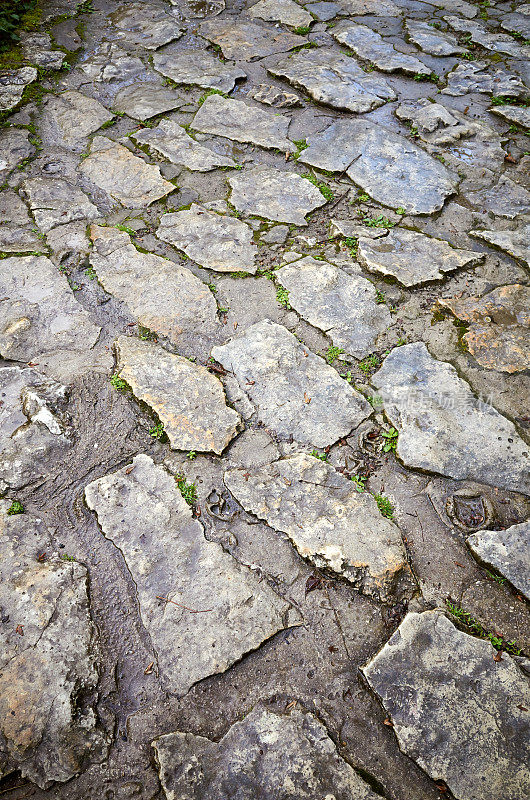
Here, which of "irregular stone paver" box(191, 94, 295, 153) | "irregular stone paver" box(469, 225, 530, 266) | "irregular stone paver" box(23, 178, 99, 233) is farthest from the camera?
"irregular stone paver" box(191, 94, 295, 153)

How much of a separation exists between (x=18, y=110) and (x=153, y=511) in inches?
154

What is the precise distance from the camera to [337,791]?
1433mm

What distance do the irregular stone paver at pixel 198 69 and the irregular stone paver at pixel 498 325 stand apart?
3.15m

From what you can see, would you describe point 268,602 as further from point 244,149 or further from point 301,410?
point 244,149

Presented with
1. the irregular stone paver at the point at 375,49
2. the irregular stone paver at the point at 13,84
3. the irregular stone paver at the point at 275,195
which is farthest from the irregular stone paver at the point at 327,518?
the irregular stone paver at the point at 375,49

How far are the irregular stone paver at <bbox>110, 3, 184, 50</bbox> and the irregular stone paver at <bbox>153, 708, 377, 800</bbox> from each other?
569 cm

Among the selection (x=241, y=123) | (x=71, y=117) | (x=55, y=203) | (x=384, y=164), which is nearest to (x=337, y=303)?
(x=384, y=164)

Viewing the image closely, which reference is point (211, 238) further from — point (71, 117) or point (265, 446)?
point (71, 117)

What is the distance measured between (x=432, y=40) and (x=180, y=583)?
5.62m

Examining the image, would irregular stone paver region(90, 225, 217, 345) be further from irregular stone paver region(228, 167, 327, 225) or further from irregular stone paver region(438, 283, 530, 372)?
irregular stone paver region(438, 283, 530, 372)

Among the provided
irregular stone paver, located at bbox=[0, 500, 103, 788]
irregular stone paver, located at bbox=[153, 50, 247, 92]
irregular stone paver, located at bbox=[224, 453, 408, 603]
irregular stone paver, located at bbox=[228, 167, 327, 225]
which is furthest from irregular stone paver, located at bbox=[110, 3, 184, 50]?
irregular stone paver, located at bbox=[0, 500, 103, 788]

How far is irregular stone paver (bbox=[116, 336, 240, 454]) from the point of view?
2217 millimetres

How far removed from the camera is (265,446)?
7.23 ft

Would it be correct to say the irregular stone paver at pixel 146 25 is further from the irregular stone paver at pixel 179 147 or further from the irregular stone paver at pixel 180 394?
the irregular stone paver at pixel 180 394
